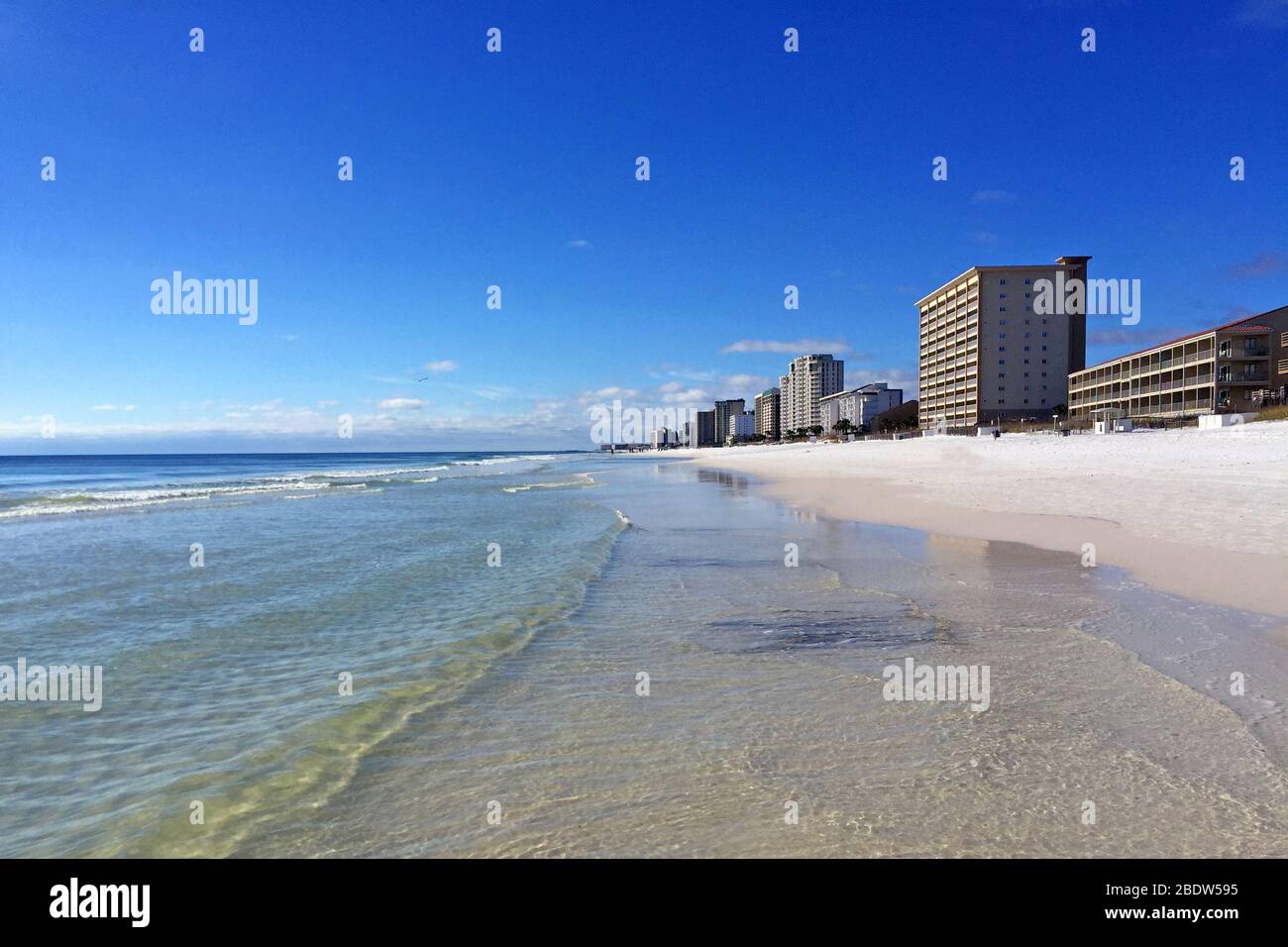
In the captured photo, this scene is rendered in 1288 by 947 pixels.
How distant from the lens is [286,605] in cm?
929

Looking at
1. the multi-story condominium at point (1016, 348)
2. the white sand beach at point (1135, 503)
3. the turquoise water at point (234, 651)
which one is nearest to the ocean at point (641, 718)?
the turquoise water at point (234, 651)

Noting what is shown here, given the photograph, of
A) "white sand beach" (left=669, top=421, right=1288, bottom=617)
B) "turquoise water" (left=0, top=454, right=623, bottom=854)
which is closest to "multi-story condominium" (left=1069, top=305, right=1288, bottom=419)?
"white sand beach" (left=669, top=421, right=1288, bottom=617)

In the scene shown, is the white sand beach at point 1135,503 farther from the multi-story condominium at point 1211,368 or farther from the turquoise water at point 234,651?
the multi-story condominium at point 1211,368

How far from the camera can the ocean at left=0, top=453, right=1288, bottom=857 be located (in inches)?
140

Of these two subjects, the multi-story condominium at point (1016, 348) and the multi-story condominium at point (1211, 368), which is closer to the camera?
the multi-story condominium at point (1211, 368)

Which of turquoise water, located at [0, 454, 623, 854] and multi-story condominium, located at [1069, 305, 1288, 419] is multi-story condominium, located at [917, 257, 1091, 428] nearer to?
multi-story condominium, located at [1069, 305, 1288, 419]

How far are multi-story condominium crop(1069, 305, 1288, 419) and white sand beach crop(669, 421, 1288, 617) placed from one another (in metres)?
32.6

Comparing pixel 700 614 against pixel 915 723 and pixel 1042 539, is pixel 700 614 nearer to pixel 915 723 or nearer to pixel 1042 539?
pixel 915 723

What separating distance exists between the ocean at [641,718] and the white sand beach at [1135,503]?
4.00 feet

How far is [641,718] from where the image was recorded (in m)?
5.12

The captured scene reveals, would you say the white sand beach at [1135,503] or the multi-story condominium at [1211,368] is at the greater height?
the multi-story condominium at [1211,368]

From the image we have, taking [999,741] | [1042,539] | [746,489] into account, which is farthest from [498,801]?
[746,489]

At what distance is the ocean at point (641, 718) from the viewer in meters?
3.56

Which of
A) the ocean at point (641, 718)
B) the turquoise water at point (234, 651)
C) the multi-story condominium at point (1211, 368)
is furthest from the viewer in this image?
the multi-story condominium at point (1211, 368)
